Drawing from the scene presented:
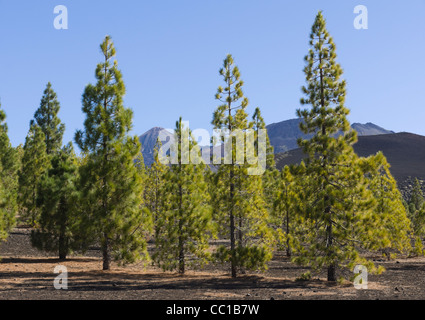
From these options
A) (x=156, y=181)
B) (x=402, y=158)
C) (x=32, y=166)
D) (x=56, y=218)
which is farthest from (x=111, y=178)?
(x=402, y=158)

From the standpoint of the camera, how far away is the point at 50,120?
47.5 metres

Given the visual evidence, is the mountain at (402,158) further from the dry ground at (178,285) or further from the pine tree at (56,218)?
the pine tree at (56,218)

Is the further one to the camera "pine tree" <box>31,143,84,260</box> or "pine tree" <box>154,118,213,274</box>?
"pine tree" <box>31,143,84,260</box>

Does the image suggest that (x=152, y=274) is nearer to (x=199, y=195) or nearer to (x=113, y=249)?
(x=113, y=249)

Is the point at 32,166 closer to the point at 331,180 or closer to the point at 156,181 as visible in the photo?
the point at 156,181

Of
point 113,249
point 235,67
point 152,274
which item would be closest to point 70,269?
point 113,249

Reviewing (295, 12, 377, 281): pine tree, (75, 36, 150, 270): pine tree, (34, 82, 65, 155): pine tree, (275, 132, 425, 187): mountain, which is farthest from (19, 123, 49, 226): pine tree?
(275, 132, 425, 187): mountain

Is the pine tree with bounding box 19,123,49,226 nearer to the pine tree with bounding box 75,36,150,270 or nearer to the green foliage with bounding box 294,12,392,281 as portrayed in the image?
the pine tree with bounding box 75,36,150,270

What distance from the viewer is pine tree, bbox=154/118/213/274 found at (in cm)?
1984

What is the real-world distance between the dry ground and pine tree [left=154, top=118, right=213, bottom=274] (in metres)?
1.08

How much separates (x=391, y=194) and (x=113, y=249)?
1806 centimetres

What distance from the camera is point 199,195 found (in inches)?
802

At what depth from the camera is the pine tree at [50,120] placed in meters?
47.3
